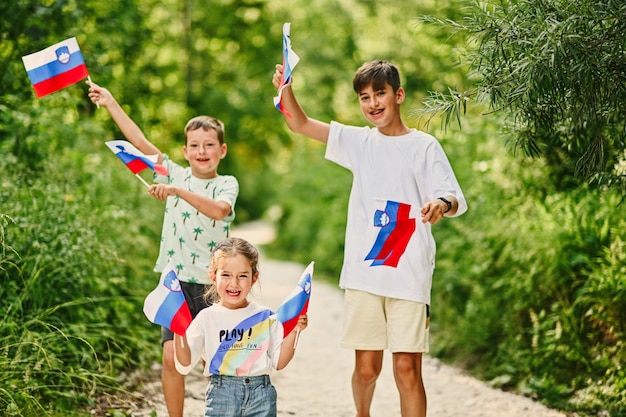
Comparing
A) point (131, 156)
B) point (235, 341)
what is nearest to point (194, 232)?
point (131, 156)

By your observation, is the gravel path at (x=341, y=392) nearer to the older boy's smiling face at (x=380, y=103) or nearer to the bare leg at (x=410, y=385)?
the bare leg at (x=410, y=385)

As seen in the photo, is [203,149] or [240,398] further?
[203,149]

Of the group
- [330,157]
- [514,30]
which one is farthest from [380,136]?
[514,30]

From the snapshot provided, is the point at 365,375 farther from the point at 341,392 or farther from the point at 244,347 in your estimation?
the point at 341,392

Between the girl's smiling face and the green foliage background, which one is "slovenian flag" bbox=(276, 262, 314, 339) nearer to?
the girl's smiling face

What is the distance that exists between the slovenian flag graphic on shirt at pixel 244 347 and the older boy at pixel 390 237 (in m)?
0.71

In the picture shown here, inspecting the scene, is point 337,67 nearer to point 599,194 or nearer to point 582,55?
point 599,194

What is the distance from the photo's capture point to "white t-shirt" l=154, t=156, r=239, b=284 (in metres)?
4.12

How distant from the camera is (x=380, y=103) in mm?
3951

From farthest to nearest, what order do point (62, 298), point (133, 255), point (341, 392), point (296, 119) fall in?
point (133, 255) < point (341, 392) < point (62, 298) < point (296, 119)

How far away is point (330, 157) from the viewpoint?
4254 mm

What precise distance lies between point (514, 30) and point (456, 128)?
527 centimetres

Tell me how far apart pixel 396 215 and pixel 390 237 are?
11 cm

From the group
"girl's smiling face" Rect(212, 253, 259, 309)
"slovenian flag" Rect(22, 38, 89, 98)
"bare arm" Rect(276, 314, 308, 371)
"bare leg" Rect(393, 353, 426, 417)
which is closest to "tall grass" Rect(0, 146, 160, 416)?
"slovenian flag" Rect(22, 38, 89, 98)
